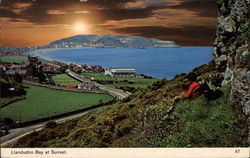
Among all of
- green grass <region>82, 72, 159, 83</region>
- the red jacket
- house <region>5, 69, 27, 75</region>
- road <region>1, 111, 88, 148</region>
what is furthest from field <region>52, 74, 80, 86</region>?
the red jacket

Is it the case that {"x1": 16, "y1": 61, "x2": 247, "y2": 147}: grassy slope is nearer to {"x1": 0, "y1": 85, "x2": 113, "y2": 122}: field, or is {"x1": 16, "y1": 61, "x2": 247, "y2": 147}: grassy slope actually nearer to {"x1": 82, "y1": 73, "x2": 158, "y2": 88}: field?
{"x1": 82, "y1": 73, "x2": 158, "y2": 88}: field

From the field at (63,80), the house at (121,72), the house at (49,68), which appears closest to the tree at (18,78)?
the house at (49,68)

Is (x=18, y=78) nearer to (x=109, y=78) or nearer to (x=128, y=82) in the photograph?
(x=109, y=78)

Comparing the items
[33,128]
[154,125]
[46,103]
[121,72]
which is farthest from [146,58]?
[33,128]

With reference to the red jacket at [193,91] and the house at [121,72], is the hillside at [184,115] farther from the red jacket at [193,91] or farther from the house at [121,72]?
the house at [121,72]

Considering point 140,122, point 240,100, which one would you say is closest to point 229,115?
point 240,100
